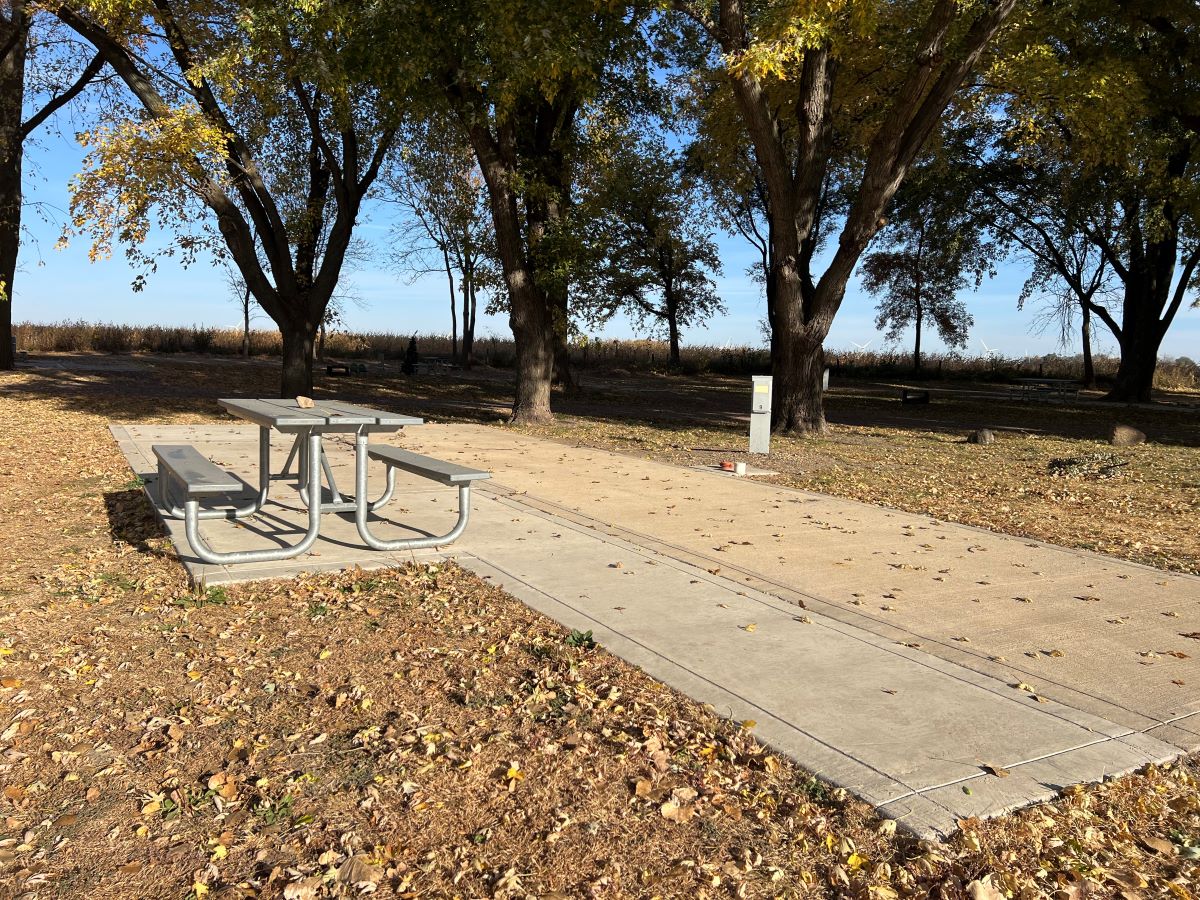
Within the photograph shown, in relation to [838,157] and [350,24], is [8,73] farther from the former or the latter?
[838,157]

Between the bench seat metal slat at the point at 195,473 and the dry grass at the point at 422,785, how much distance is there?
26.6 inches

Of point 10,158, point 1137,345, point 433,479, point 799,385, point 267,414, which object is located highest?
point 10,158

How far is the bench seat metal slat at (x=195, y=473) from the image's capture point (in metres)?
5.50

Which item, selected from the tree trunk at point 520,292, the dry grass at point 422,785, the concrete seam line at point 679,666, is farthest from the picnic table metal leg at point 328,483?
the tree trunk at point 520,292

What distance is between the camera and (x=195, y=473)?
5.97m

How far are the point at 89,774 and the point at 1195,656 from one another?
4.98 meters

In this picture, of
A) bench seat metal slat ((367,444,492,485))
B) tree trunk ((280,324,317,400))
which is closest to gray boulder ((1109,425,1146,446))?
bench seat metal slat ((367,444,492,485))

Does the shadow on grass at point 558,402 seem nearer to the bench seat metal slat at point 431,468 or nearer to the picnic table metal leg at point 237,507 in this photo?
the picnic table metal leg at point 237,507

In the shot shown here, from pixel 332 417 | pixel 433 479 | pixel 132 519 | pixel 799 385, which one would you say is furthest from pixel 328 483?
pixel 799 385

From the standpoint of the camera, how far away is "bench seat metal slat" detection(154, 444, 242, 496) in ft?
18.1

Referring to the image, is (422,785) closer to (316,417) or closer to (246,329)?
(316,417)

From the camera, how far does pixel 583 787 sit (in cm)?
327

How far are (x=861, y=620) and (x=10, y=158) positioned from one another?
77.0 feet

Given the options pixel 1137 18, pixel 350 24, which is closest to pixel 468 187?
pixel 350 24
